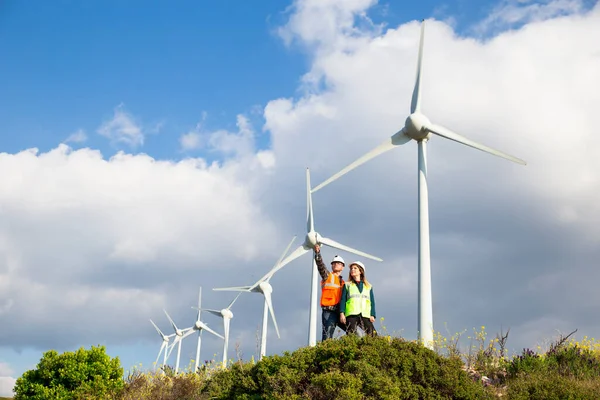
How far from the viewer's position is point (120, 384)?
19.7 meters

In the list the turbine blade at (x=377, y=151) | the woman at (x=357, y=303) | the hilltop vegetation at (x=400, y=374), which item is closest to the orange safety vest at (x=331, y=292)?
the woman at (x=357, y=303)

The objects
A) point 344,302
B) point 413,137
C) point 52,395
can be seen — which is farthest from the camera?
point 413,137

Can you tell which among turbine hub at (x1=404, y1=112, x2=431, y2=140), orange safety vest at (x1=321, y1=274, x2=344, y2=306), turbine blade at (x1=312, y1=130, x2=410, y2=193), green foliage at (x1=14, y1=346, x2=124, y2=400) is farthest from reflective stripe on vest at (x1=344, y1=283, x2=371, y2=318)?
turbine hub at (x1=404, y1=112, x2=431, y2=140)

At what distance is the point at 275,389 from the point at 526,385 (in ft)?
16.7

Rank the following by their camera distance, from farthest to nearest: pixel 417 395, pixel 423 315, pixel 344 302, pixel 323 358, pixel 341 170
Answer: pixel 341 170
pixel 423 315
pixel 344 302
pixel 323 358
pixel 417 395

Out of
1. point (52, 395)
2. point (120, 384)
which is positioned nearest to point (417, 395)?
point (120, 384)

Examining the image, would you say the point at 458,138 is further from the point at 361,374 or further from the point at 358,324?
the point at 361,374

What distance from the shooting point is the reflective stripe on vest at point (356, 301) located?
48.8 ft

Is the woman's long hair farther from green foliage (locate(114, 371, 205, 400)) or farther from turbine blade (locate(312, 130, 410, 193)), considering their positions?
turbine blade (locate(312, 130, 410, 193))

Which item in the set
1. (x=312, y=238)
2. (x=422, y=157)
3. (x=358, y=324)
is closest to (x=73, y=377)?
(x=358, y=324)

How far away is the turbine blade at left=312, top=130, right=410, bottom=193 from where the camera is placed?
24.2m

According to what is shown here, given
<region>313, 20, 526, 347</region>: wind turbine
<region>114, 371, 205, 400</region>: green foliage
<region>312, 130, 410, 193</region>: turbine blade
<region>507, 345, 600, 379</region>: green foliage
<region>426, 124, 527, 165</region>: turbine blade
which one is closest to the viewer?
<region>507, 345, 600, 379</region>: green foliage

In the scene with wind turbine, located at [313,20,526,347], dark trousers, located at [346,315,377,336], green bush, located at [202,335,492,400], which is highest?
wind turbine, located at [313,20,526,347]

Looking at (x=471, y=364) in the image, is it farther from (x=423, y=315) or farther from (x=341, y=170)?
(x=341, y=170)
